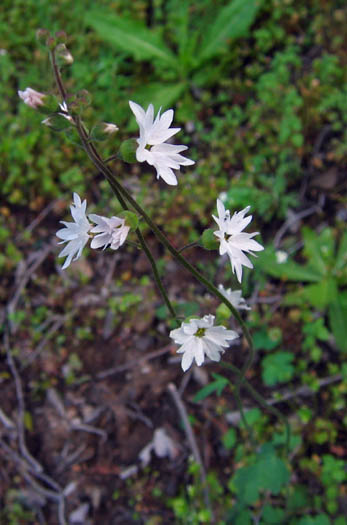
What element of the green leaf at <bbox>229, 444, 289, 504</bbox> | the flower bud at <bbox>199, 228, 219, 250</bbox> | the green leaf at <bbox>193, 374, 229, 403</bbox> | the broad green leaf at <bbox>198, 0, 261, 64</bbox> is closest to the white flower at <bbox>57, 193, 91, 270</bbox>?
the flower bud at <bbox>199, 228, 219, 250</bbox>

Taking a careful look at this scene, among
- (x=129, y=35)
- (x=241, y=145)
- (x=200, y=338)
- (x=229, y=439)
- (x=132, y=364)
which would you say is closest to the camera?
(x=200, y=338)

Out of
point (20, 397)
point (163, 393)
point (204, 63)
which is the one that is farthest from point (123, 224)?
point (204, 63)

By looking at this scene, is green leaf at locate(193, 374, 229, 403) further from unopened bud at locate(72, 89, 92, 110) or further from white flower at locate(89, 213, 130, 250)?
unopened bud at locate(72, 89, 92, 110)

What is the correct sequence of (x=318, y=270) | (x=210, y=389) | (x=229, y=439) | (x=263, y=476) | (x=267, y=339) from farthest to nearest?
(x=318, y=270) → (x=267, y=339) → (x=229, y=439) → (x=263, y=476) → (x=210, y=389)

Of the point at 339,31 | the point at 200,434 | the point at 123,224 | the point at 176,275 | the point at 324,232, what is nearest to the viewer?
the point at 123,224

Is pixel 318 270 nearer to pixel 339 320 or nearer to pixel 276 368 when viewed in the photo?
pixel 339 320

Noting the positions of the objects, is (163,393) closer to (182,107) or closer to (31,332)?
(31,332)

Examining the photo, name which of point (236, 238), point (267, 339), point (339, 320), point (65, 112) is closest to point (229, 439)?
point (267, 339)

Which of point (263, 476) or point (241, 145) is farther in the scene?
point (241, 145)
